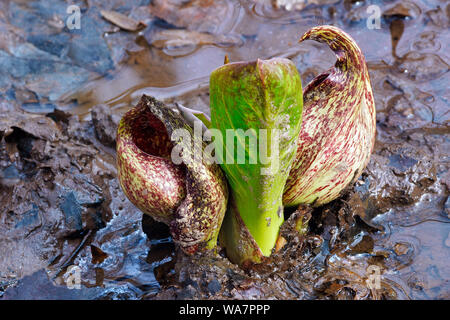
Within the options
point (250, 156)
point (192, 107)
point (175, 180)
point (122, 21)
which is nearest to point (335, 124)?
point (250, 156)

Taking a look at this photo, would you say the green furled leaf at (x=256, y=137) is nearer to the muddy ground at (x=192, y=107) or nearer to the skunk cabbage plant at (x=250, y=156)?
the skunk cabbage plant at (x=250, y=156)

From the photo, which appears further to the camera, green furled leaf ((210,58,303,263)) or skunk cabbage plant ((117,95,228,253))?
skunk cabbage plant ((117,95,228,253))

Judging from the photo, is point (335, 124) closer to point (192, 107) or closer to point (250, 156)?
point (250, 156)

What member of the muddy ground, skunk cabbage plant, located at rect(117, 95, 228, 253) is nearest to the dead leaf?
the muddy ground

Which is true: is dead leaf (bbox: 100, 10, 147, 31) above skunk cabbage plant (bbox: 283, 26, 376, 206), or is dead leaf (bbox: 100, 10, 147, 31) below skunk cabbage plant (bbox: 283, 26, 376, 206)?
below

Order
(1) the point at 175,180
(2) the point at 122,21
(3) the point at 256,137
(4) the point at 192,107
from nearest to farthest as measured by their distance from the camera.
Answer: (3) the point at 256,137 → (1) the point at 175,180 → (4) the point at 192,107 → (2) the point at 122,21

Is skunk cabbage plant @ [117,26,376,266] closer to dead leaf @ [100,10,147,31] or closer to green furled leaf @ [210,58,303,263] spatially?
green furled leaf @ [210,58,303,263]

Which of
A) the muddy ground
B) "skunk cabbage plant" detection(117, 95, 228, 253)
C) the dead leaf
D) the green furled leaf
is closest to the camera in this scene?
the green furled leaf

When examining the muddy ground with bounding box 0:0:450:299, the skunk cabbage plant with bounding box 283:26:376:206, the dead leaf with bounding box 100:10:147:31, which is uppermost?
the skunk cabbage plant with bounding box 283:26:376:206
